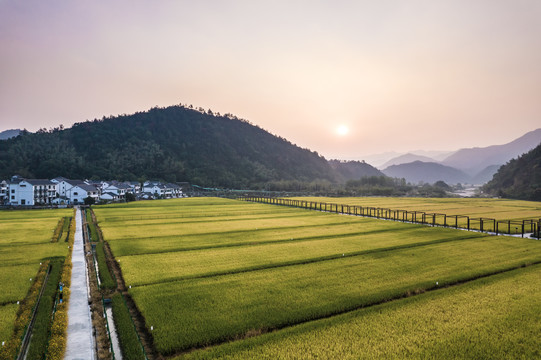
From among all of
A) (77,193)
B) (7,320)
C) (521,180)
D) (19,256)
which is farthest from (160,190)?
(521,180)

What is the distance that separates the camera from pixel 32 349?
39.5ft

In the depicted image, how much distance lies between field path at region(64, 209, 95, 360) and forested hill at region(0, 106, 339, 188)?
366 feet

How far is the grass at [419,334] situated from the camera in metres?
11.8

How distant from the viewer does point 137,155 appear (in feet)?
487

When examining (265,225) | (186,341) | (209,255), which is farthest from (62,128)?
(186,341)

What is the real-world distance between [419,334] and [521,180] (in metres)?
156

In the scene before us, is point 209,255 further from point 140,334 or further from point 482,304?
point 482,304

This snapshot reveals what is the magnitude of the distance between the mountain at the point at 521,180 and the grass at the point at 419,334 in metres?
119

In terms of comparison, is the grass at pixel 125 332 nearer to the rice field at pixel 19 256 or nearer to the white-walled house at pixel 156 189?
the rice field at pixel 19 256

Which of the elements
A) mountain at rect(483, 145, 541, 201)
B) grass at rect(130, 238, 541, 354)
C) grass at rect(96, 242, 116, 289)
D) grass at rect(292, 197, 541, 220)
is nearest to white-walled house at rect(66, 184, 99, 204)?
grass at rect(292, 197, 541, 220)

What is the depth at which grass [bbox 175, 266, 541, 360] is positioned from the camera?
38.8ft

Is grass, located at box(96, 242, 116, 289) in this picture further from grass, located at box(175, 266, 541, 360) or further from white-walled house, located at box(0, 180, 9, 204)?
white-walled house, located at box(0, 180, 9, 204)

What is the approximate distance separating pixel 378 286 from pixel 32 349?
52.2ft

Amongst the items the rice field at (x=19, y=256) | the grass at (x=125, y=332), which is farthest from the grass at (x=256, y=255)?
the rice field at (x=19, y=256)
